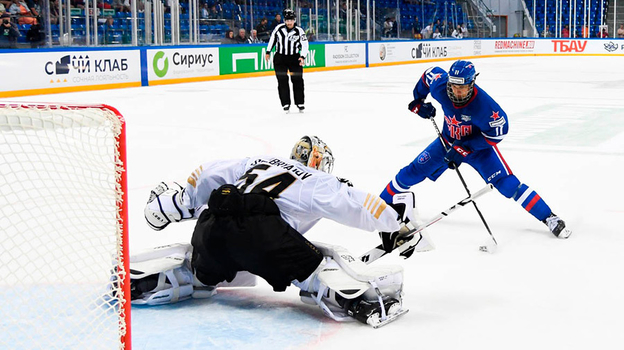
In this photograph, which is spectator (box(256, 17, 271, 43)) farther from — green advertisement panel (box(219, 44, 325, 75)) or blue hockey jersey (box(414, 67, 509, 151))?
blue hockey jersey (box(414, 67, 509, 151))

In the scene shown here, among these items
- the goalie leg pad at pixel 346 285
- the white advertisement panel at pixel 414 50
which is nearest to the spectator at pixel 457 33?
the white advertisement panel at pixel 414 50

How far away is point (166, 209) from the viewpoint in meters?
3.03

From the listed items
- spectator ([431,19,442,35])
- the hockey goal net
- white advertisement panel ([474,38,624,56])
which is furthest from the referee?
white advertisement panel ([474,38,624,56])

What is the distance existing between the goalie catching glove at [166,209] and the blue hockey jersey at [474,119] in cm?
169

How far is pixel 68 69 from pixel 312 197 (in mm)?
10592

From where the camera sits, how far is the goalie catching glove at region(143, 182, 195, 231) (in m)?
→ 3.03

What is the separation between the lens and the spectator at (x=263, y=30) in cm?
1717

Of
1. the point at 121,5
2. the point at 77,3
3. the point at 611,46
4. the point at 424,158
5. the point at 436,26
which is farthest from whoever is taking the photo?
the point at 611,46

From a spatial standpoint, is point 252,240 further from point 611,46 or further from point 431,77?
point 611,46

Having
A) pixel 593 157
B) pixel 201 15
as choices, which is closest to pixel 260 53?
pixel 201 15

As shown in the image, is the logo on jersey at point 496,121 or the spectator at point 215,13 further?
the spectator at point 215,13

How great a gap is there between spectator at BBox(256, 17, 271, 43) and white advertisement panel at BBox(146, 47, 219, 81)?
1456 millimetres

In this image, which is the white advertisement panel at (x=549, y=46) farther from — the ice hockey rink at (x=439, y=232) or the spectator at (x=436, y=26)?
the ice hockey rink at (x=439, y=232)

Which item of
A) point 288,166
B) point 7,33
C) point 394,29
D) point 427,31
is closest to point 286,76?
point 7,33
